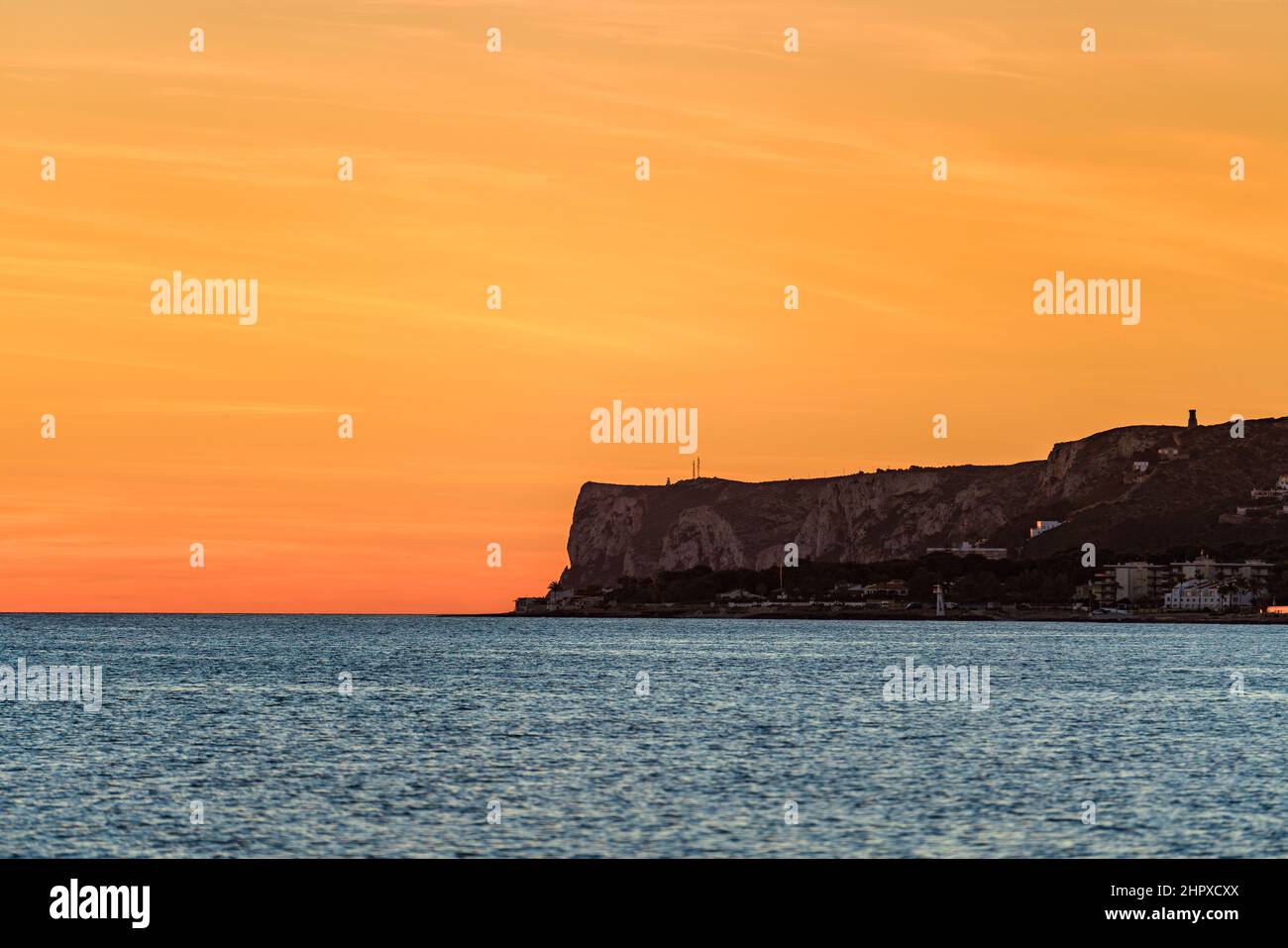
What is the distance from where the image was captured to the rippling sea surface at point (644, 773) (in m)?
44.6

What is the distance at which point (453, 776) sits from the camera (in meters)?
58.8

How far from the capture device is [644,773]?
59.3m

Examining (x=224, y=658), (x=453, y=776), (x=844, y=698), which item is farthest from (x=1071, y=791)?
(x=224, y=658)

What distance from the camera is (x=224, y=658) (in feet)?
609

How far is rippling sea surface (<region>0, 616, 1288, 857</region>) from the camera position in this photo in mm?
44625
